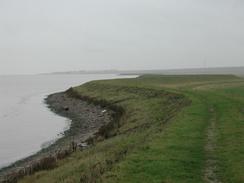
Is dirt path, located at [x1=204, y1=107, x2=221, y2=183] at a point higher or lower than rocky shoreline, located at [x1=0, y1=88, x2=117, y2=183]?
higher

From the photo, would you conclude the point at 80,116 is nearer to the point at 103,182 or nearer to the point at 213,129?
the point at 213,129

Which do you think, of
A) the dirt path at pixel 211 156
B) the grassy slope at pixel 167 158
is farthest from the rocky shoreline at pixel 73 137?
the dirt path at pixel 211 156

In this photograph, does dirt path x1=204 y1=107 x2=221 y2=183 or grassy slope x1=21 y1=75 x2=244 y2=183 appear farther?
grassy slope x1=21 y1=75 x2=244 y2=183

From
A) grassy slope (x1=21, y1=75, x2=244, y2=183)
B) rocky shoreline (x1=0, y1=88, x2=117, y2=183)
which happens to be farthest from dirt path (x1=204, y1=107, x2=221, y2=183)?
rocky shoreline (x1=0, y1=88, x2=117, y2=183)

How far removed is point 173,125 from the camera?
28.6 m

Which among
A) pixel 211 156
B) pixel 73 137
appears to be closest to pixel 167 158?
pixel 211 156

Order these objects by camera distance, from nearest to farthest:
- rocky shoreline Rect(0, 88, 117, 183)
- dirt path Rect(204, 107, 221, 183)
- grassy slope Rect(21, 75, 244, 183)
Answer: dirt path Rect(204, 107, 221, 183) → grassy slope Rect(21, 75, 244, 183) → rocky shoreline Rect(0, 88, 117, 183)

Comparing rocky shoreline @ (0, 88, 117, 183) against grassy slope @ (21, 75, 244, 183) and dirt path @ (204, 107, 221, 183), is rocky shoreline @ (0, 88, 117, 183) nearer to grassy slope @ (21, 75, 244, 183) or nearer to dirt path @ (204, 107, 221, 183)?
grassy slope @ (21, 75, 244, 183)

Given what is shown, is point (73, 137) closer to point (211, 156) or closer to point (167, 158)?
point (167, 158)

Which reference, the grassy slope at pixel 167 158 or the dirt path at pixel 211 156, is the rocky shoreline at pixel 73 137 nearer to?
the grassy slope at pixel 167 158

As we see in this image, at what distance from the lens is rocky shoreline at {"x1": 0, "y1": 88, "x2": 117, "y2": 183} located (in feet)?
83.6

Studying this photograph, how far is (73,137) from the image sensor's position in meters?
41.8

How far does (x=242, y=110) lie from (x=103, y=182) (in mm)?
22791

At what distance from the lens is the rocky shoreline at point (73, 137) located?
25.5 m
